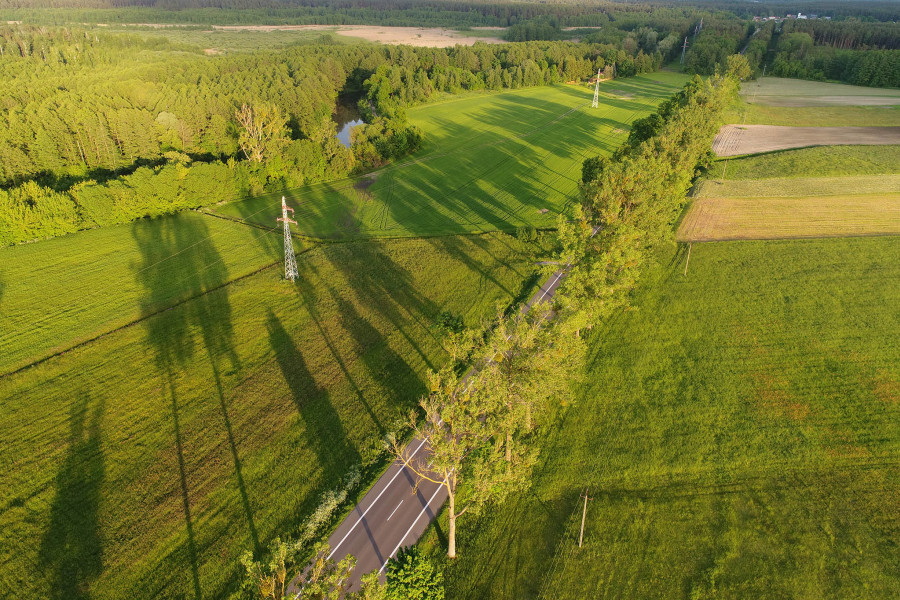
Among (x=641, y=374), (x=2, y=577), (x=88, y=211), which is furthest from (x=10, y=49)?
(x=641, y=374)

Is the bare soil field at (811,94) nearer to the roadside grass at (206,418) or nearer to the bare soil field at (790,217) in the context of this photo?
the bare soil field at (790,217)

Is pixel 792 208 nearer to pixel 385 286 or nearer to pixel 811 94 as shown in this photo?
pixel 385 286

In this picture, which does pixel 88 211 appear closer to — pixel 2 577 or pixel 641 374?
pixel 2 577

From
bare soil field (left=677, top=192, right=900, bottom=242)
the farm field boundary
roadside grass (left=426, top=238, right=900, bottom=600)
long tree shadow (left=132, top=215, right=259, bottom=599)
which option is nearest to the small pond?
long tree shadow (left=132, top=215, right=259, bottom=599)

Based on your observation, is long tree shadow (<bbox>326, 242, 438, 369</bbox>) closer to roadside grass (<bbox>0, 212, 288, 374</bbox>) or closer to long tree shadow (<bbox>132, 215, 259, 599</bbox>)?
roadside grass (<bbox>0, 212, 288, 374</bbox>)

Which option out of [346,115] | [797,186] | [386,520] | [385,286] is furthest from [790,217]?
[346,115]
